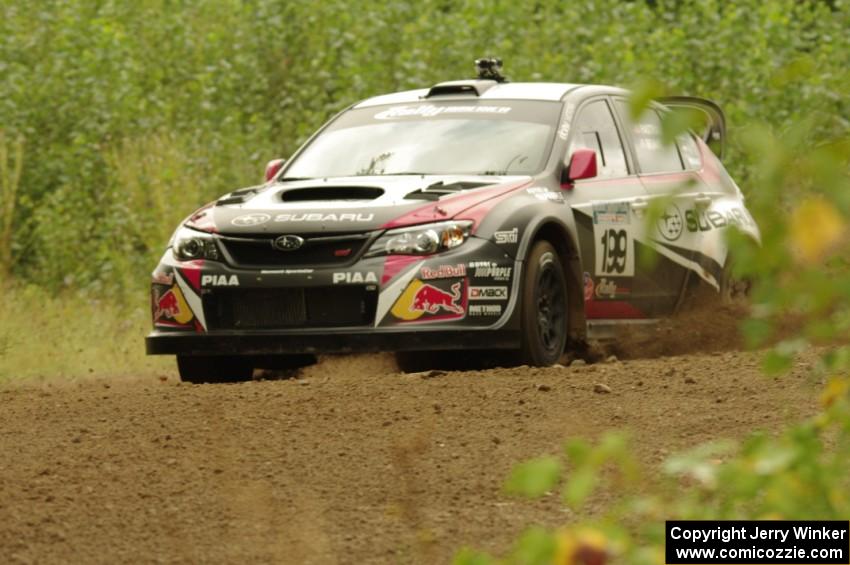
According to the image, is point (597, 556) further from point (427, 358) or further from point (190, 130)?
point (190, 130)

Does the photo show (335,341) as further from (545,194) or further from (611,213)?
(611,213)

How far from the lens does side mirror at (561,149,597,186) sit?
32.6ft

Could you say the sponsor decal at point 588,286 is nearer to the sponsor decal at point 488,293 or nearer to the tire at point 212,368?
the sponsor decal at point 488,293

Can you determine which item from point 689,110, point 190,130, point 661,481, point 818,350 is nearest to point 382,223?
point 818,350

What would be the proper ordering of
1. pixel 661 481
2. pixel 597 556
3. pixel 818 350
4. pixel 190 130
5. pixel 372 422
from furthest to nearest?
pixel 190 130 → pixel 818 350 → pixel 372 422 → pixel 661 481 → pixel 597 556

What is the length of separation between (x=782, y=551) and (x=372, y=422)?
384 cm

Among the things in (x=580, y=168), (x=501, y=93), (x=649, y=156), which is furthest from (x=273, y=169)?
(x=649, y=156)

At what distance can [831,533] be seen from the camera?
3432 mm

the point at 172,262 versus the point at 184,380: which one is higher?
the point at 172,262

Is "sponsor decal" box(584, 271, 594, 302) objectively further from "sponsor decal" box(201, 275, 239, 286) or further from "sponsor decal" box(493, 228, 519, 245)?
"sponsor decal" box(201, 275, 239, 286)

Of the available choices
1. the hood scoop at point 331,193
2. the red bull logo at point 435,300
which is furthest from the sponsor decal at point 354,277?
the hood scoop at point 331,193

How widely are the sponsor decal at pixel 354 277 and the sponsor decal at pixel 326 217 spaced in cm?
30

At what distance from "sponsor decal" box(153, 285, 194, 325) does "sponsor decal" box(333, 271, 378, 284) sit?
36.5 inches

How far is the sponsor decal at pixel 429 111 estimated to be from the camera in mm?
10500
